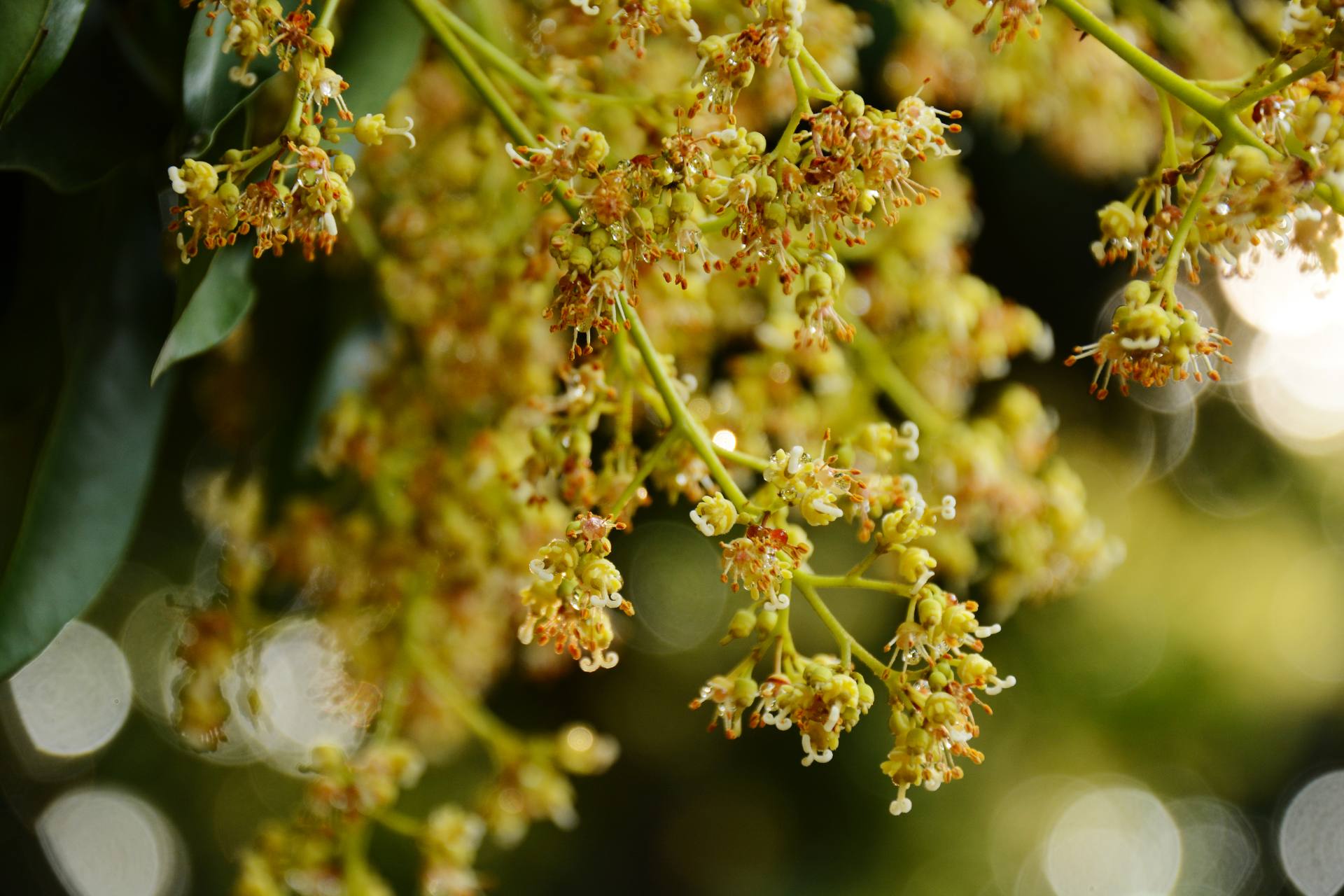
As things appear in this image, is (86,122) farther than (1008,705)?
No

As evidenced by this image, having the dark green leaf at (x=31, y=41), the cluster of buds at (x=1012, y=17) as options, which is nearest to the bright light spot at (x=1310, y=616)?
the cluster of buds at (x=1012, y=17)

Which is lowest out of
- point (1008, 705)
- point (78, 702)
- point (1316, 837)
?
point (78, 702)

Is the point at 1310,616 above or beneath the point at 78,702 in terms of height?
above

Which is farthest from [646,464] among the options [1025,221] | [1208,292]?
[1208,292]

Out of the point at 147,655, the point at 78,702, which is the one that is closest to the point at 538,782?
the point at 147,655

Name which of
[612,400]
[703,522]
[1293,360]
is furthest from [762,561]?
[1293,360]

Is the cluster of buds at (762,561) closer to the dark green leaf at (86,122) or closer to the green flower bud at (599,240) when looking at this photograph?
the green flower bud at (599,240)

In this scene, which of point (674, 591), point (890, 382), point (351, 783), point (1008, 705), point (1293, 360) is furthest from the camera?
point (1293, 360)

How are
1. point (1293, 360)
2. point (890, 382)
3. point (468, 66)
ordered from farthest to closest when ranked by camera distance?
point (1293, 360)
point (890, 382)
point (468, 66)

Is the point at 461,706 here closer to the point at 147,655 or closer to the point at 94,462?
the point at 94,462
